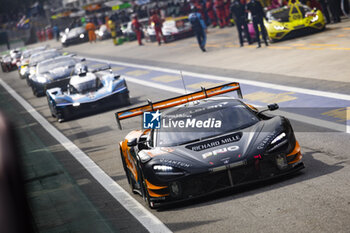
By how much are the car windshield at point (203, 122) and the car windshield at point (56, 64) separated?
54.1 feet

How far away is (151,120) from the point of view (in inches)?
356

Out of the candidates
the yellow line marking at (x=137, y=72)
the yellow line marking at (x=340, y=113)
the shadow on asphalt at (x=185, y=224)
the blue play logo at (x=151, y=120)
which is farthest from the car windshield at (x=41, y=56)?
the shadow on asphalt at (x=185, y=224)

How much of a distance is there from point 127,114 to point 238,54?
17.7 m

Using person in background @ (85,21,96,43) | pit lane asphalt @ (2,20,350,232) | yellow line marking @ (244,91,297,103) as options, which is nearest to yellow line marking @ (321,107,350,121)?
pit lane asphalt @ (2,20,350,232)

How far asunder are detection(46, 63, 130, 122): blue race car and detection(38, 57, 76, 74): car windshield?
575cm

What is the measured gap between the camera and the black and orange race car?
7.92 meters

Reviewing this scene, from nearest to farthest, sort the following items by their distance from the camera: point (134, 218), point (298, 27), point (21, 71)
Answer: point (134, 218)
point (298, 27)
point (21, 71)

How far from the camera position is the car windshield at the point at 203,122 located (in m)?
8.71

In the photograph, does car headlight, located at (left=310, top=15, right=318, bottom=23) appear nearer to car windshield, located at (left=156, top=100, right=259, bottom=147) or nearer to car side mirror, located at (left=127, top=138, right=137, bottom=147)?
car windshield, located at (left=156, top=100, right=259, bottom=147)

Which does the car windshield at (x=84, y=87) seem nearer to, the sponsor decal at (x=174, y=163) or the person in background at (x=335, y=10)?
the sponsor decal at (x=174, y=163)

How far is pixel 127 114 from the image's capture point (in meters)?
9.74

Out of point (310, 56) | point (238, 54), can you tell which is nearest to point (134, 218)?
point (310, 56)

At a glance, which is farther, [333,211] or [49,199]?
[49,199]

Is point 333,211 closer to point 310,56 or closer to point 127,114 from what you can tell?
point 127,114
